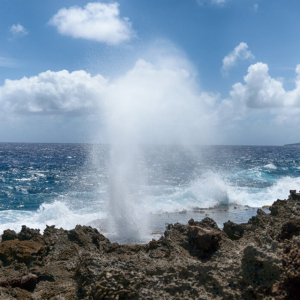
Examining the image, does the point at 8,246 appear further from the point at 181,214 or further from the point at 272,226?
the point at 181,214

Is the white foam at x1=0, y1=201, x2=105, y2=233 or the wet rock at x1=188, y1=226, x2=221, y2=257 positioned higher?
the wet rock at x1=188, y1=226, x2=221, y2=257

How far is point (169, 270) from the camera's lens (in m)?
4.55

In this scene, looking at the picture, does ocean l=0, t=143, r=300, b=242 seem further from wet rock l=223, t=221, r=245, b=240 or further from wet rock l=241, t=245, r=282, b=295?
wet rock l=241, t=245, r=282, b=295

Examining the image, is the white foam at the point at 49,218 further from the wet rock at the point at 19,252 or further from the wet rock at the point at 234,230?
the wet rock at the point at 234,230

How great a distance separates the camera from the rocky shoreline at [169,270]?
4.09 metres

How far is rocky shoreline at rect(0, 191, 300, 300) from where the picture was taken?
4090 mm

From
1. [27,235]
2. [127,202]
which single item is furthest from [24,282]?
[127,202]

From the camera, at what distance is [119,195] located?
19531 mm

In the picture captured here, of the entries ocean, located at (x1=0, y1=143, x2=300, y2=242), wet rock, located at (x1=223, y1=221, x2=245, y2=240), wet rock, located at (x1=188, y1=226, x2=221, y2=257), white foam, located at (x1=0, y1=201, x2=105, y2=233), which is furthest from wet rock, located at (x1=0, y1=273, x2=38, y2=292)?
white foam, located at (x1=0, y1=201, x2=105, y2=233)

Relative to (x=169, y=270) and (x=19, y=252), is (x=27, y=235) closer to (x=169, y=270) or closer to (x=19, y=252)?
(x=19, y=252)

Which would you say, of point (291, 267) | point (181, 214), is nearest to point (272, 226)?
point (291, 267)

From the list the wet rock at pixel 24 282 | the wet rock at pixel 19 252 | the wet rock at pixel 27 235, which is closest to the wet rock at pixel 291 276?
the wet rock at pixel 24 282

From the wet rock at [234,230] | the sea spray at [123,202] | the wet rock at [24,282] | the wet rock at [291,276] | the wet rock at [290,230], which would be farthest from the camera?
the sea spray at [123,202]

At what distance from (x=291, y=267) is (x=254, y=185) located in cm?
3046
